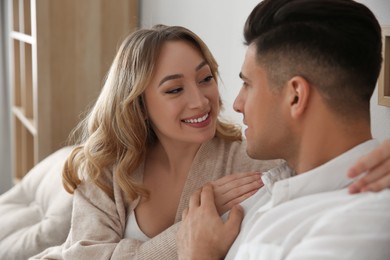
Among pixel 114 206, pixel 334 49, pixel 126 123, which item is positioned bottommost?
pixel 114 206

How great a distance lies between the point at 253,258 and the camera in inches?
48.5

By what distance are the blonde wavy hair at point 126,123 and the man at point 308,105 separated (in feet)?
1.96

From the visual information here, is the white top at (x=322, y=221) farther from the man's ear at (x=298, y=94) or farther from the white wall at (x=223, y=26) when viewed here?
the white wall at (x=223, y=26)

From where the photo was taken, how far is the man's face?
130cm

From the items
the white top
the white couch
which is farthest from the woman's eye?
the white couch

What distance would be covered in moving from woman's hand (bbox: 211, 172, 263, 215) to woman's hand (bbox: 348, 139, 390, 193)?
49 centimetres

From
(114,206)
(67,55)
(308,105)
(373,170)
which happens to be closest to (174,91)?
(114,206)

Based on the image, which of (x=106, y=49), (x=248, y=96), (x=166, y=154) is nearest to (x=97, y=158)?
(x=166, y=154)

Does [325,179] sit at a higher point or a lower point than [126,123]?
higher

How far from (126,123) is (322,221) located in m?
0.95

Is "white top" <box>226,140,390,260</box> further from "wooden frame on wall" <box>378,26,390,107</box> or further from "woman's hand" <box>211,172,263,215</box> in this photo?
"wooden frame on wall" <box>378,26,390,107</box>

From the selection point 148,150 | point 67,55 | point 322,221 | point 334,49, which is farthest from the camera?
point 67,55

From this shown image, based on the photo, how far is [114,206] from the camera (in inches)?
77.0

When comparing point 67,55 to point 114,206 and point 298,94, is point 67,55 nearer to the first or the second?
point 114,206
